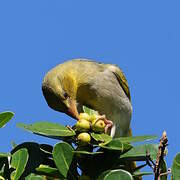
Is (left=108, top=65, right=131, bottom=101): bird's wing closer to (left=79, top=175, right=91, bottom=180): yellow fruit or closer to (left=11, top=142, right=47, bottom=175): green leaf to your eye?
(left=11, top=142, right=47, bottom=175): green leaf

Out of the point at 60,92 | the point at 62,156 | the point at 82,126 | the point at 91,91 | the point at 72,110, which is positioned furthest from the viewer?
the point at 91,91

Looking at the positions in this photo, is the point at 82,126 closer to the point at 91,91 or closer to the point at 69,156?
the point at 69,156

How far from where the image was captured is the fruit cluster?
3.64 metres

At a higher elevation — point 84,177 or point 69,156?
point 69,156

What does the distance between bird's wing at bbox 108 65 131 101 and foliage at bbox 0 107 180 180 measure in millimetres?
3505

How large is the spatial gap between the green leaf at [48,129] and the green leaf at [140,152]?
1.42 ft

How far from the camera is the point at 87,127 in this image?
3.80 m

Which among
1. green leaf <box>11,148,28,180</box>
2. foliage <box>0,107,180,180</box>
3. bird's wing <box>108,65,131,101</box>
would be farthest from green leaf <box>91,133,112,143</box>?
bird's wing <box>108,65,131,101</box>

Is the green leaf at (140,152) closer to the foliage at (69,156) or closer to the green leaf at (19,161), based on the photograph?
the foliage at (69,156)

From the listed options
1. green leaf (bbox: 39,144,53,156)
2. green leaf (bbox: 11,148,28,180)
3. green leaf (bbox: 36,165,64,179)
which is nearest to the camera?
green leaf (bbox: 11,148,28,180)

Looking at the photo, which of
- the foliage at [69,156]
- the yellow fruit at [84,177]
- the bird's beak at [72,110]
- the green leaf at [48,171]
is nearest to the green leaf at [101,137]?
the foliage at [69,156]

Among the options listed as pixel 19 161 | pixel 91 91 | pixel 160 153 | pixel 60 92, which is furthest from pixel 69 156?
pixel 91 91

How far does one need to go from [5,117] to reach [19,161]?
1.18ft

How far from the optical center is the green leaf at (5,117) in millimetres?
3467
